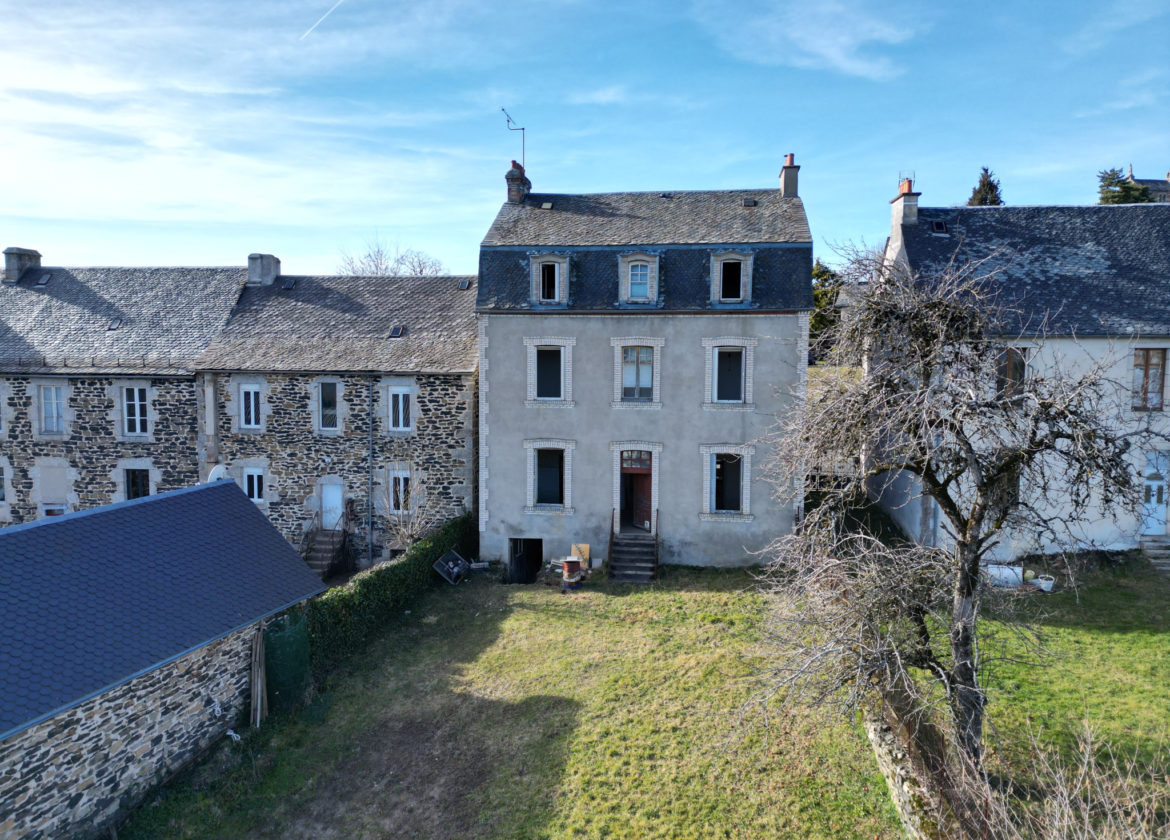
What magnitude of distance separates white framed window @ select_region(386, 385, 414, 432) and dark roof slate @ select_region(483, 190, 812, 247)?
4.97 m

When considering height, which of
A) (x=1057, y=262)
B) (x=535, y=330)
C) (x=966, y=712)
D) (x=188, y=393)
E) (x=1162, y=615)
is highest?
(x=1057, y=262)

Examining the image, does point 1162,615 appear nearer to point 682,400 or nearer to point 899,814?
point 899,814

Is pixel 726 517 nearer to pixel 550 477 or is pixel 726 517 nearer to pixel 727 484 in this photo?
pixel 727 484

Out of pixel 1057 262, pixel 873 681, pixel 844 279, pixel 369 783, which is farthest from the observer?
pixel 1057 262

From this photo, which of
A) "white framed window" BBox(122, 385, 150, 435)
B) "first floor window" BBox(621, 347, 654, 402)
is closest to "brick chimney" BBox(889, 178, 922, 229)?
"first floor window" BBox(621, 347, 654, 402)

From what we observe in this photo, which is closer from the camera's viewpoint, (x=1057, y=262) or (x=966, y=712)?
(x=966, y=712)

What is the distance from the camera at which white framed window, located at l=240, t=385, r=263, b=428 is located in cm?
2011

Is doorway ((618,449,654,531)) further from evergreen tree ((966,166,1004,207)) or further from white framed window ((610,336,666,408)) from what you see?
evergreen tree ((966,166,1004,207))

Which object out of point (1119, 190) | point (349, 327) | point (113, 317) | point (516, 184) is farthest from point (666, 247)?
point (1119, 190)

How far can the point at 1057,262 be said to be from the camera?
1816 cm

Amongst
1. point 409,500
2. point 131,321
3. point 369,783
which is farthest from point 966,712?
point 131,321

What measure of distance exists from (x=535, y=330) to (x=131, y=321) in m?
14.6

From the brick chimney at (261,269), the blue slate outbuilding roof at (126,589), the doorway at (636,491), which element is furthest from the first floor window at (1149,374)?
the brick chimney at (261,269)

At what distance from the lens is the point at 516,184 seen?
1983cm
